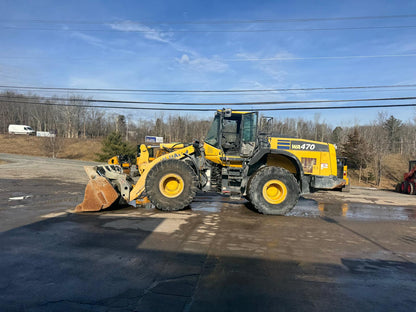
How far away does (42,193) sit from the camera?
33.2 feet

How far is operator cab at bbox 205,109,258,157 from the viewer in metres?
8.00

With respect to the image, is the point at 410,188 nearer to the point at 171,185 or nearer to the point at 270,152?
the point at 270,152

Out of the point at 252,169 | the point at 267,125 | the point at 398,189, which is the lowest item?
the point at 398,189

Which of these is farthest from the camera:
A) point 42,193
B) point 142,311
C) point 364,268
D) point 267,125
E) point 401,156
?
point 401,156

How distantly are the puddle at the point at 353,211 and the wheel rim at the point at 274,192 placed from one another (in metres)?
0.71

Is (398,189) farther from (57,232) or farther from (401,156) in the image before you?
(57,232)

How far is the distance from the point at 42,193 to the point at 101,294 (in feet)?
27.8

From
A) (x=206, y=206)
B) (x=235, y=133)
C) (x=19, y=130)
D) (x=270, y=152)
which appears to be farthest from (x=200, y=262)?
(x=19, y=130)

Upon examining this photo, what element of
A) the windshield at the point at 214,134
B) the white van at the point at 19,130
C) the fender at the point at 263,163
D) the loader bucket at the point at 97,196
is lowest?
the loader bucket at the point at 97,196

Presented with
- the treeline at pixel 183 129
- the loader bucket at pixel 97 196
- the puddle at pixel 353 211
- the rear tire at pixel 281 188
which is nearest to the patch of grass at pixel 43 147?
the treeline at pixel 183 129

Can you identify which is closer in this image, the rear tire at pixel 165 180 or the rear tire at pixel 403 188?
the rear tire at pixel 165 180

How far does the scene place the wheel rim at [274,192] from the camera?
295 inches

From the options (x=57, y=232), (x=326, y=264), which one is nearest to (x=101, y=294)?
(x=57, y=232)

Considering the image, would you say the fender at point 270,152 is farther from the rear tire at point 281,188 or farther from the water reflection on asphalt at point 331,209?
the water reflection on asphalt at point 331,209
